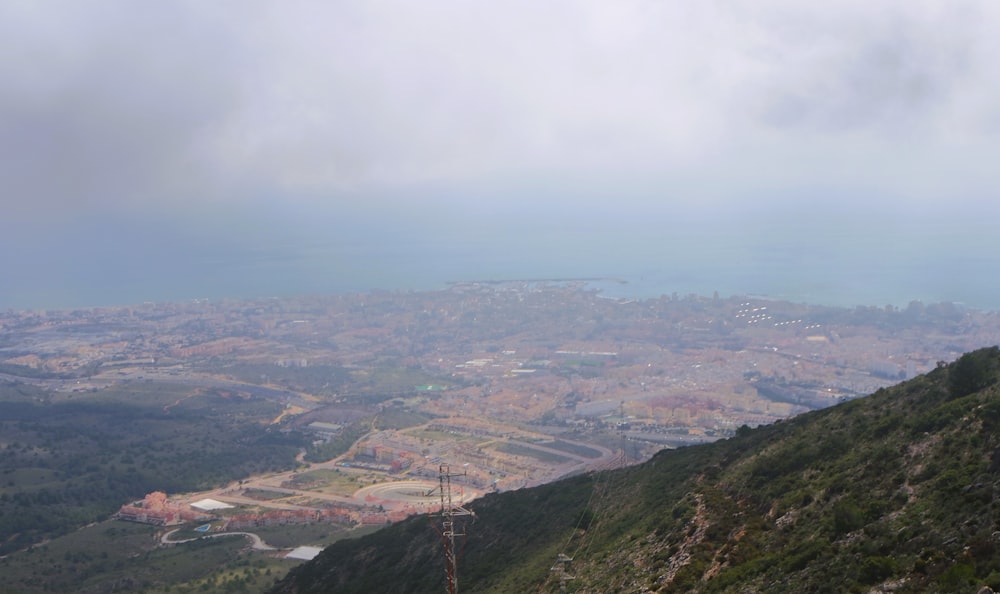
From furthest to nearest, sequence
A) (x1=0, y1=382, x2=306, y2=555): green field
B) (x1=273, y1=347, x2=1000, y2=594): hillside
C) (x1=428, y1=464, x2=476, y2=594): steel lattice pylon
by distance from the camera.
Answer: (x1=0, y1=382, x2=306, y2=555): green field, (x1=428, y1=464, x2=476, y2=594): steel lattice pylon, (x1=273, y1=347, x2=1000, y2=594): hillside

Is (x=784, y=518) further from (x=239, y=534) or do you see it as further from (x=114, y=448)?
(x=114, y=448)

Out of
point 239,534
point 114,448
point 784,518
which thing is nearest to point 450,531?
point 784,518

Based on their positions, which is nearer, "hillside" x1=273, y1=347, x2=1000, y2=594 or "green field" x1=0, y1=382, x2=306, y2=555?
"hillside" x1=273, y1=347, x2=1000, y2=594

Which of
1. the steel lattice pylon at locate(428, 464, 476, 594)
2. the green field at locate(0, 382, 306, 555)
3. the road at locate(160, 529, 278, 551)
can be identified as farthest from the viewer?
the green field at locate(0, 382, 306, 555)

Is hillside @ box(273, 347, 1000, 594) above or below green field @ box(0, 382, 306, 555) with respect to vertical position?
above

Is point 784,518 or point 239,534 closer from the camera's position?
point 784,518

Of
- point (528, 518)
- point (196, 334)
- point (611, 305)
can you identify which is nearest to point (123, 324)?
point (196, 334)

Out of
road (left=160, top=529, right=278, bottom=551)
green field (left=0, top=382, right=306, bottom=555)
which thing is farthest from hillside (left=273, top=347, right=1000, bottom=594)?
green field (left=0, top=382, right=306, bottom=555)

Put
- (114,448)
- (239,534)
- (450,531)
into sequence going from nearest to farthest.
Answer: (450,531)
(239,534)
(114,448)

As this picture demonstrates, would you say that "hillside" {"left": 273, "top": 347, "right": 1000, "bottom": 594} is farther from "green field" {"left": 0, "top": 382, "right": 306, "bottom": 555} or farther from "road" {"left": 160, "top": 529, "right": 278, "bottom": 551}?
"green field" {"left": 0, "top": 382, "right": 306, "bottom": 555}

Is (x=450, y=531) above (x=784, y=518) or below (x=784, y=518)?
below
